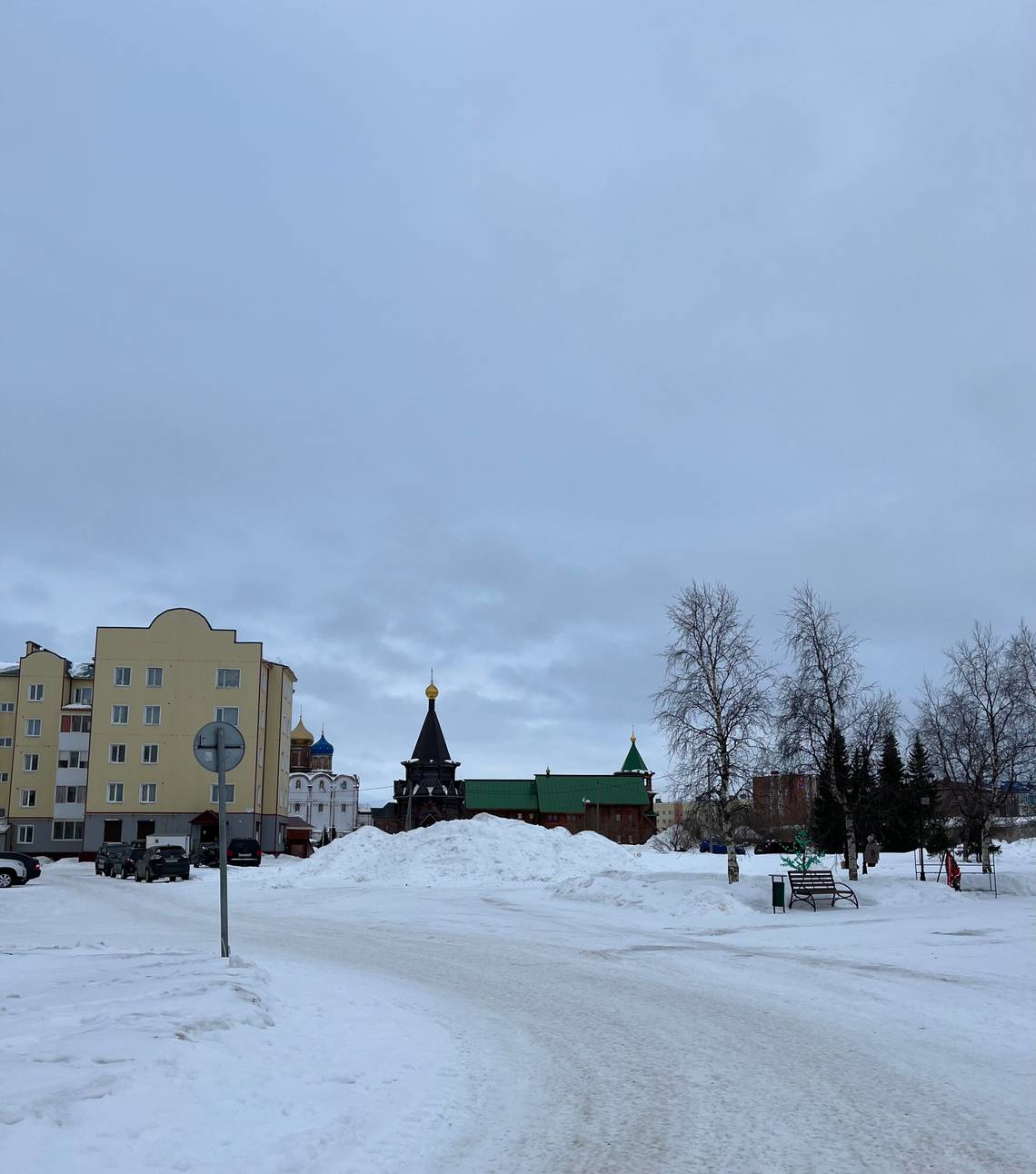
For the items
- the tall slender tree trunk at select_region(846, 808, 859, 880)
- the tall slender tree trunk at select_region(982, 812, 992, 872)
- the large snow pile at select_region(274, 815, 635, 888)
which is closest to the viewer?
the tall slender tree trunk at select_region(846, 808, 859, 880)

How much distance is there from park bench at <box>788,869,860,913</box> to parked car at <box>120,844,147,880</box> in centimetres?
2889

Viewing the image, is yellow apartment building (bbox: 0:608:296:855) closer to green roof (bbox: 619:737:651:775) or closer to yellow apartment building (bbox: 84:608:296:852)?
yellow apartment building (bbox: 84:608:296:852)

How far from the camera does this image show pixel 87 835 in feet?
236

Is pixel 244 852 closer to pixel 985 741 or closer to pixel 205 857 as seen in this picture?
pixel 205 857

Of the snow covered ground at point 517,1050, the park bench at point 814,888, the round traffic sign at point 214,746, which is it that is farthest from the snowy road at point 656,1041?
the park bench at point 814,888

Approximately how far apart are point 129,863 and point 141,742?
2724cm

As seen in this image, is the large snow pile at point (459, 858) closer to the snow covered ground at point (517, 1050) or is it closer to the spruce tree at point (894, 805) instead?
the spruce tree at point (894, 805)

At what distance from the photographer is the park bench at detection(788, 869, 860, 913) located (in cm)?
2861

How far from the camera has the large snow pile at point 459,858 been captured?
44.8m

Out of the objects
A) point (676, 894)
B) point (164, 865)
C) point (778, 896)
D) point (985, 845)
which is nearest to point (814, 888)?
point (778, 896)

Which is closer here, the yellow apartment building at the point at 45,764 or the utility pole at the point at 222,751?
the utility pole at the point at 222,751

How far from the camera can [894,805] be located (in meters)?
45.8

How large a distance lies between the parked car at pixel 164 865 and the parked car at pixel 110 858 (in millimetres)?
5518

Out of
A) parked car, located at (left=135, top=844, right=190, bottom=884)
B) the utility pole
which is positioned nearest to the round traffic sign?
the utility pole
